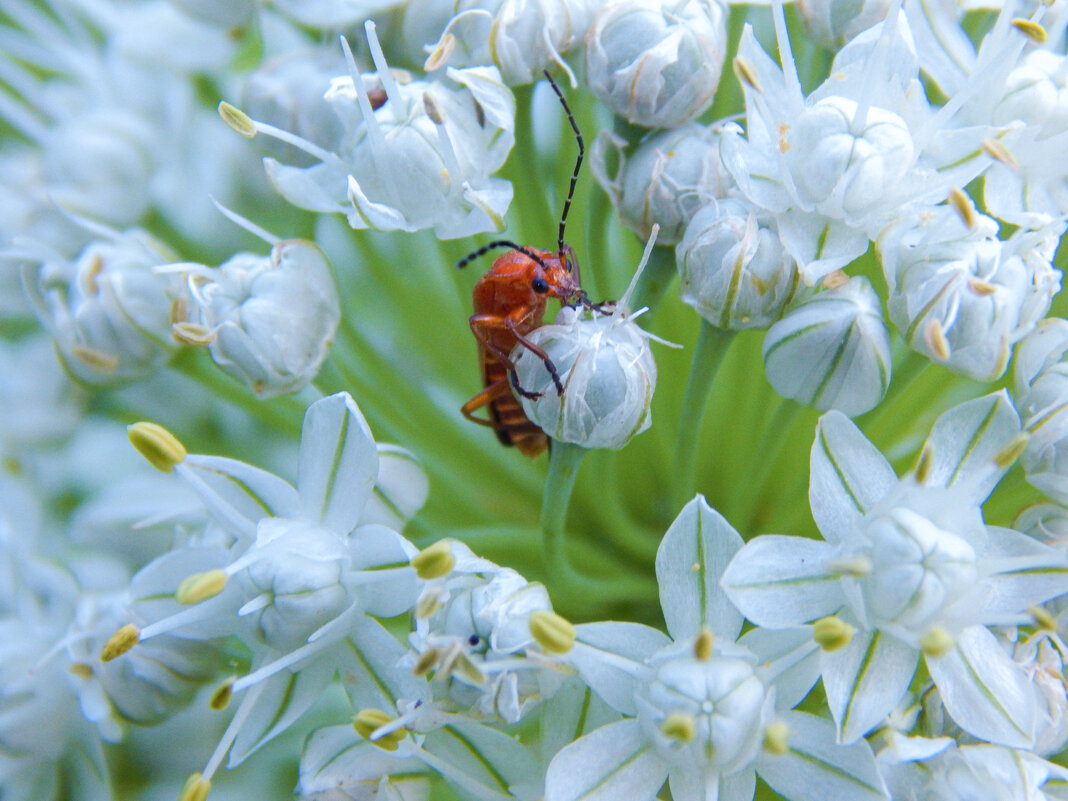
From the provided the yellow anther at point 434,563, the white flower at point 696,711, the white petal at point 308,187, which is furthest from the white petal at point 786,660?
the white petal at point 308,187

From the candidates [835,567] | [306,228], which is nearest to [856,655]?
[835,567]

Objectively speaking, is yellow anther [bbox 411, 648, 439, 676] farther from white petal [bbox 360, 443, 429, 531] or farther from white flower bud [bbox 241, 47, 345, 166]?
white flower bud [bbox 241, 47, 345, 166]

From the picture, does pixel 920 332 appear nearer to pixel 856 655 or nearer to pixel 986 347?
pixel 986 347

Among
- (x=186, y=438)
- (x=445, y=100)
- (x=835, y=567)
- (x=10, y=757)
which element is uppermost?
(x=445, y=100)

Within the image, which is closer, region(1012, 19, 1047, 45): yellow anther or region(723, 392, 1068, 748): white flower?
region(723, 392, 1068, 748): white flower

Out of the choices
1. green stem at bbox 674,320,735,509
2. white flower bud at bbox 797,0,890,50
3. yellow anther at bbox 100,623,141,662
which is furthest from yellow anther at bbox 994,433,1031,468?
yellow anther at bbox 100,623,141,662

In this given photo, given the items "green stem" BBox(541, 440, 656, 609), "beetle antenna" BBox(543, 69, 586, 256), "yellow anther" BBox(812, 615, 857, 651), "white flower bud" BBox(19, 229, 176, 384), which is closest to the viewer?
"yellow anther" BBox(812, 615, 857, 651)

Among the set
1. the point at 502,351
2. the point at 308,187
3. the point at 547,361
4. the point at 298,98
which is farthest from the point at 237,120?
Result: the point at 547,361
